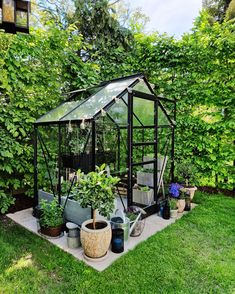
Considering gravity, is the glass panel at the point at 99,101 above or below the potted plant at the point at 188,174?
above

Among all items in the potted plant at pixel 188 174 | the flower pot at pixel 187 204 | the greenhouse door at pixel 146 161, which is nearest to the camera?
the greenhouse door at pixel 146 161

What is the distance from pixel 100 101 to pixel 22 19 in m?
1.53

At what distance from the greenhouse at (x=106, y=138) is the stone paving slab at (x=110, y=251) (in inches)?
11.5

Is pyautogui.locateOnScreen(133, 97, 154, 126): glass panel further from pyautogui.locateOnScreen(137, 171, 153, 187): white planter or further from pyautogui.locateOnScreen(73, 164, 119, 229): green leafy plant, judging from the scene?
pyautogui.locateOnScreen(73, 164, 119, 229): green leafy plant

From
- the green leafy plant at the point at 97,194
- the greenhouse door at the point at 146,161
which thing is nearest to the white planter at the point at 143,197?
the greenhouse door at the point at 146,161

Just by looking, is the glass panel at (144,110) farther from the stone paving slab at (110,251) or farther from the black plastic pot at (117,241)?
the black plastic pot at (117,241)

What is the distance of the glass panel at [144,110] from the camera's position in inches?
148

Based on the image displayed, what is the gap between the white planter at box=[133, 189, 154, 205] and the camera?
3766 mm

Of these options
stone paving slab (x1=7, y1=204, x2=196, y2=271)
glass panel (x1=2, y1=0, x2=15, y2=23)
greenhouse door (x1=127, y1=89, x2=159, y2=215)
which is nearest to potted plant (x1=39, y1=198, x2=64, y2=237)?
stone paving slab (x1=7, y1=204, x2=196, y2=271)

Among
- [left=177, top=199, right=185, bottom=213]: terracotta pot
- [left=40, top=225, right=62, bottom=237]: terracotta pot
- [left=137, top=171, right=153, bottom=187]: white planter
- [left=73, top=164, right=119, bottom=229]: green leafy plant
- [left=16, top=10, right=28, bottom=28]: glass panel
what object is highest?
[left=16, top=10, right=28, bottom=28]: glass panel

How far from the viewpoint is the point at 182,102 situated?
4977 millimetres

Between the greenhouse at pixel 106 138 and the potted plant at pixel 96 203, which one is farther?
the greenhouse at pixel 106 138

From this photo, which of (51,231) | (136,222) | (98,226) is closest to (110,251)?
(98,226)

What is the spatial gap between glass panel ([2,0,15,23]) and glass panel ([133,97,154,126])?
7.14 feet
